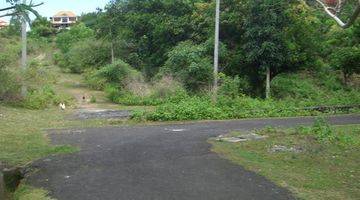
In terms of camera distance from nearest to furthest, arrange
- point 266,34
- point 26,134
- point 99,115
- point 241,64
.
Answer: point 26,134
point 99,115
point 266,34
point 241,64

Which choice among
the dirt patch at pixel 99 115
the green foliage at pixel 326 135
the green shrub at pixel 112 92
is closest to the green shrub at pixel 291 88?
the green shrub at pixel 112 92

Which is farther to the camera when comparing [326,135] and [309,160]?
[326,135]

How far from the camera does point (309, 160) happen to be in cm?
1112

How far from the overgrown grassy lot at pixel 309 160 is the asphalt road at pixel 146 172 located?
0.43m

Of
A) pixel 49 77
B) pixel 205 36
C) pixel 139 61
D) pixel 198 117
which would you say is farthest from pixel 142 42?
pixel 198 117

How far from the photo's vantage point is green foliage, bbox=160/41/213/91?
2817 centimetres

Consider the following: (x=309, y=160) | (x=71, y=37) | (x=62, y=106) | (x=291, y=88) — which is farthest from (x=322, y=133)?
(x=71, y=37)

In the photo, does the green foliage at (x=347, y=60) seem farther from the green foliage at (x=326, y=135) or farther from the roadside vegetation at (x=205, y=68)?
the green foliage at (x=326, y=135)

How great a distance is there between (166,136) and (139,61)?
74.5 feet

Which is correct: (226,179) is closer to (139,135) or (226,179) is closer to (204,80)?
(139,135)

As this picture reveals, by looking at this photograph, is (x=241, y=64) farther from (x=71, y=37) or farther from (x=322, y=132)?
(x=71, y=37)

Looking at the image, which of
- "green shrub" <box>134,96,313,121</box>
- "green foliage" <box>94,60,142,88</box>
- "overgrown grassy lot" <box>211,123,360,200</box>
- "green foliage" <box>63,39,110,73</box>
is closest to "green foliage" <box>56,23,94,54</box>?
"green foliage" <box>63,39,110,73</box>

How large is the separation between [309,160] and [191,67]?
17355 millimetres

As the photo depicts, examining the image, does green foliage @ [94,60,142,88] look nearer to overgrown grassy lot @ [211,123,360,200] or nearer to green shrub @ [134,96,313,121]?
green shrub @ [134,96,313,121]
